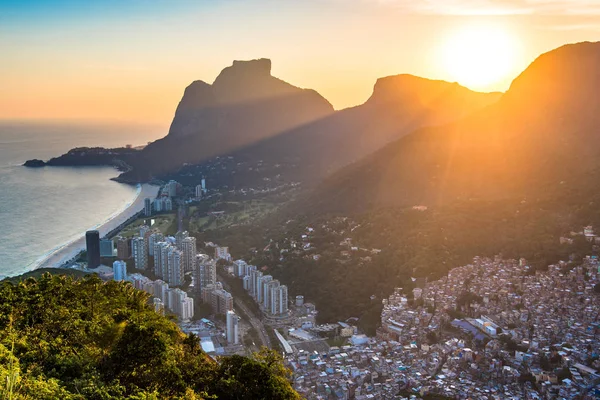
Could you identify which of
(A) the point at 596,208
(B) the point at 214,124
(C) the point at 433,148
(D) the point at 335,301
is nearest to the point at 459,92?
(C) the point at 433,148

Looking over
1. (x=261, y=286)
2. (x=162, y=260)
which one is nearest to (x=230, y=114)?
(x=162, y=260)

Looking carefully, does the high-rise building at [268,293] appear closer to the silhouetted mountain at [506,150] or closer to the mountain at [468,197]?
the mountain at [468,197]

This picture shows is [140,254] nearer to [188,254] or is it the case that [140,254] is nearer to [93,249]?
[93,249]

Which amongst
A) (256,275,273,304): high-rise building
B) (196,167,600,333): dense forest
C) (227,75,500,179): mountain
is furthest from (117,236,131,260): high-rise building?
(227,75,500,179): mountain

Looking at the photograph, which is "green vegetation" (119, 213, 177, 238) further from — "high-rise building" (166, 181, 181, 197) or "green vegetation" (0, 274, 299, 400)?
"green vegetation" (0, 274, 299, 400)

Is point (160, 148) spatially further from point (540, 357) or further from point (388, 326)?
point (540, 357)

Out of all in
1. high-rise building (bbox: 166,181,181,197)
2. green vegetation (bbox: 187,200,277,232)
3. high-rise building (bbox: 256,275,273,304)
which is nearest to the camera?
high-rise building (bbox: 256,275,273,304)
